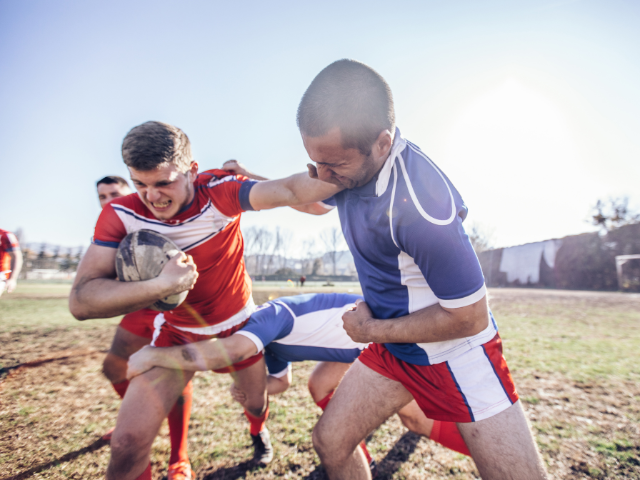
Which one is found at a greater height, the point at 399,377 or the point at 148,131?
the point at 148,131

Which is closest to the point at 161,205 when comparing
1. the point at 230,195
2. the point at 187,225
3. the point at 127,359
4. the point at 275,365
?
the point at 187,225

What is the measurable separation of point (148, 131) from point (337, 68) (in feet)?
4.76

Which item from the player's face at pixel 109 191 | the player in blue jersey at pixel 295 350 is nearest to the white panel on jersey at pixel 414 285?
the player in blue jersey at pixel 295 350

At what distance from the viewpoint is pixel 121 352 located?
12.2ft

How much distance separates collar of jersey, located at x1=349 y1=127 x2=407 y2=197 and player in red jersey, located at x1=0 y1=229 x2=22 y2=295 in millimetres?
7036

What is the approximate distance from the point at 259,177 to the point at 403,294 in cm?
199

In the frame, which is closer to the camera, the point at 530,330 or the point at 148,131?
the point at 148,131

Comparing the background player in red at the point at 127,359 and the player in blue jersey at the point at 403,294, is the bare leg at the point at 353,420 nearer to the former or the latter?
the player in blue jersey at the point at 403,294

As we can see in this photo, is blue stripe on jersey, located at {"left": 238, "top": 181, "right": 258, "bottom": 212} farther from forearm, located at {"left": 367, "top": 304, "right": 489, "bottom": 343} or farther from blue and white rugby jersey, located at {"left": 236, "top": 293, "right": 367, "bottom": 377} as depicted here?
forearm, located at {"left": 367, "top": 304, "right": 489, "bottom": 343}

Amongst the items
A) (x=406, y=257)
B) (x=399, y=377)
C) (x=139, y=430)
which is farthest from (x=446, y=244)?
(x=139, y=430)

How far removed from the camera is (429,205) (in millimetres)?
1526

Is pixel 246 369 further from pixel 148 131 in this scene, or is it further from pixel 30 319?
pixel 30 319

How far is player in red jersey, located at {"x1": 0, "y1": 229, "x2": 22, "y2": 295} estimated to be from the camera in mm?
5652

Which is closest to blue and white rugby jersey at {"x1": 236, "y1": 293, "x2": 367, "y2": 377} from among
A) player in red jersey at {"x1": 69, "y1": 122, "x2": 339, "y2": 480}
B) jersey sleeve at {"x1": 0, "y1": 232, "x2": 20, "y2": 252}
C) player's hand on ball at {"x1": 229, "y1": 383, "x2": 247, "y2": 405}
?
player in red jersey at {"x1": 69, "y1": 122, "x2": 339, "y2": 480}
